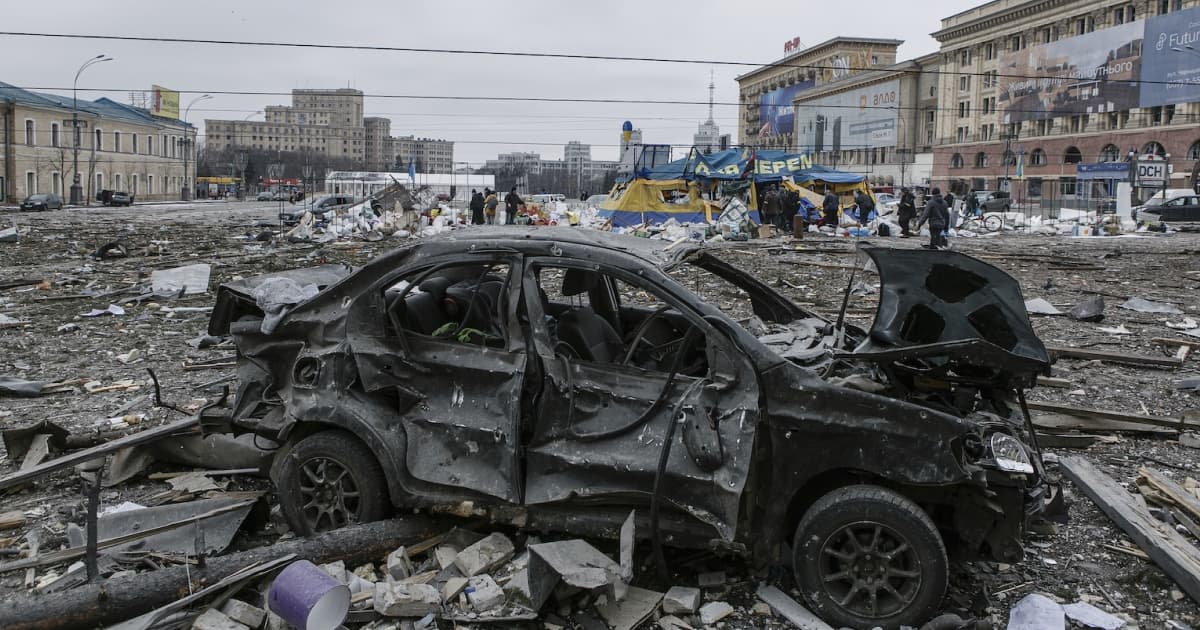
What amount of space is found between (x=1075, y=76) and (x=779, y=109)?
55.6m

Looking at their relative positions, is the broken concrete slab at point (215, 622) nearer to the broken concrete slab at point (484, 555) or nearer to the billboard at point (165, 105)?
the broken concrete slab at point (484, 555)

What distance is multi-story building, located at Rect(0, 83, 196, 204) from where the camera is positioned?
2451 inches

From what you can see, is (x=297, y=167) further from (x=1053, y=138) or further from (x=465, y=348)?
(x=465, y=348)

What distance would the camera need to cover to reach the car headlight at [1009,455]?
3.70m

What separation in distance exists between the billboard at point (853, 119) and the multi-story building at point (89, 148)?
2509 inches

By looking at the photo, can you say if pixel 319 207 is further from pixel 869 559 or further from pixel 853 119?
pixel 853 119

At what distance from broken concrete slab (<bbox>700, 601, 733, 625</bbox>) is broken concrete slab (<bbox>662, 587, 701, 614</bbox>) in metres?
0.04

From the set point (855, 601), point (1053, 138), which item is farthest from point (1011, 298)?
point (1053, 138)

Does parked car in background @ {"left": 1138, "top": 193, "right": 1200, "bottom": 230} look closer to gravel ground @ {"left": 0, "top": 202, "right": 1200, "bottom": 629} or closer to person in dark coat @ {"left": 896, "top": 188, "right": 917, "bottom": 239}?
person in dark coat @ {"left": 896, "top": 188, "right": 917, "bottom": 239}

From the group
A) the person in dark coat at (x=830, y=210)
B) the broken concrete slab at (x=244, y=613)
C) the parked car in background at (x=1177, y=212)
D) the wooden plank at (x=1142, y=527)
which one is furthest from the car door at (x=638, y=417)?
the parked car in background at (x=1177, y=212)

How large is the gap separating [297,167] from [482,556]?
104 m

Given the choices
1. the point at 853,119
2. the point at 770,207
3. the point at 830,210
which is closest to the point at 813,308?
the point at 770,207

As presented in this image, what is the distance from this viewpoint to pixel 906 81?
90312 mm

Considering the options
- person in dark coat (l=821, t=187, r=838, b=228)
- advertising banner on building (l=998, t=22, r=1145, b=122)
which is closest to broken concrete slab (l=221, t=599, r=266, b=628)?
person in dark coat (l=821, t=187, r=838, b=228)
